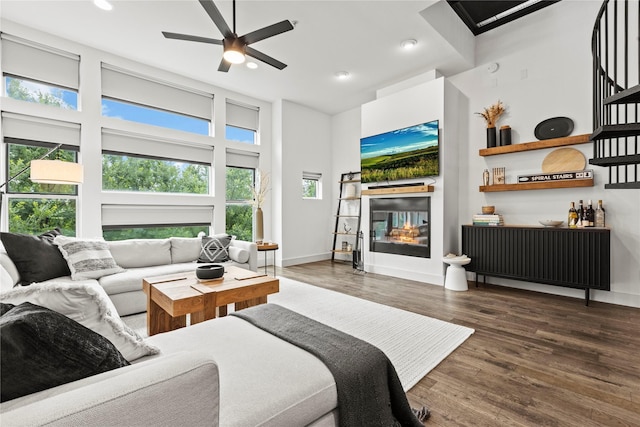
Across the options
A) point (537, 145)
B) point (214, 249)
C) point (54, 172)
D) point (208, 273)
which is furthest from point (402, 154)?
point (54, 172)

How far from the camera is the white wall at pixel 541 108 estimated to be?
3.46 m

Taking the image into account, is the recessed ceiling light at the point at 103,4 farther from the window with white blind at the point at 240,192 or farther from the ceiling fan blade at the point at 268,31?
the window with white blind at the point at 240,192

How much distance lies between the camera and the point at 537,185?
3.88m

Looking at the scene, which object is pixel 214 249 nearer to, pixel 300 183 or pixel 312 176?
pixel 300 183

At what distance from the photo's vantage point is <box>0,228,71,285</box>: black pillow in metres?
2.66

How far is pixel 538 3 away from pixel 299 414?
537 cm

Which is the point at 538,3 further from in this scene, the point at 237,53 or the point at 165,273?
→ the point at 165,273

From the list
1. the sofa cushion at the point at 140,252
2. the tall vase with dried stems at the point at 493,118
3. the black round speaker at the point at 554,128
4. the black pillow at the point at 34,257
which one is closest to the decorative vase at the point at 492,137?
the tall vase with dried stems at the point at 493,118

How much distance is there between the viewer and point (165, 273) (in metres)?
3.26

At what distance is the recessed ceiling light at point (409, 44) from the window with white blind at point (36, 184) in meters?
4.42

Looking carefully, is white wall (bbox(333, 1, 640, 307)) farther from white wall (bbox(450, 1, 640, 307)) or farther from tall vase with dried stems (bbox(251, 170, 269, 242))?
tall vase with dried stems (bbox(251, 170, 269, 242))

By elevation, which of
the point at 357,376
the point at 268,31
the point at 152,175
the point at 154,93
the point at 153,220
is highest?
the point at 154,93

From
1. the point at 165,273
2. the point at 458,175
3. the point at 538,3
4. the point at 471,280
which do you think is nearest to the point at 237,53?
the point at 165,273

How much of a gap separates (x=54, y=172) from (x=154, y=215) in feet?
5.83
